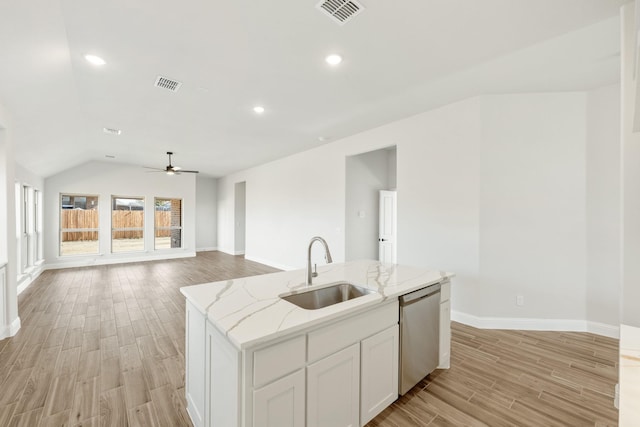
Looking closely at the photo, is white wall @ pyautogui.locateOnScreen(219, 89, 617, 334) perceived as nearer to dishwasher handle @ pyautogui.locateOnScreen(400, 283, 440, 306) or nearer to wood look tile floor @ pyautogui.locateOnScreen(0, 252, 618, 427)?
wood look tile floor @ pyautogui.locateOnScreen(0, 252, 618, 427)

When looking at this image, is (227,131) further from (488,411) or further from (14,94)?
(488,411)

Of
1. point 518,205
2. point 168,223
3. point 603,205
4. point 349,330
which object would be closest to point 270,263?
point 168,223

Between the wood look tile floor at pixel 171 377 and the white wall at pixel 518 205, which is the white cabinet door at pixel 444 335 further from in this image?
the white wall at pixel 518 205

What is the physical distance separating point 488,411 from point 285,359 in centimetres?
169

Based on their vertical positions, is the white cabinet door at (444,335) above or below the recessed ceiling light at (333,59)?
below

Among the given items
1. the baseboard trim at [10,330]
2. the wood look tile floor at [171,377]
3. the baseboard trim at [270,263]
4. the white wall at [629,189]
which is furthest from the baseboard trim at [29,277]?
the white wall at [629,189]

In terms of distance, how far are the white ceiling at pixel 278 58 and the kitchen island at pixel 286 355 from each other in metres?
2.00

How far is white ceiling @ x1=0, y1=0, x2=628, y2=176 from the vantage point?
6.70 feet

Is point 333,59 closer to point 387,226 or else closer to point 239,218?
point 387,226

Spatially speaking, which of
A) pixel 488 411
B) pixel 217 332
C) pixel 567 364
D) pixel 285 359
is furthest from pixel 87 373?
pixel 567 364

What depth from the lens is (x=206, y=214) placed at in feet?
35.7

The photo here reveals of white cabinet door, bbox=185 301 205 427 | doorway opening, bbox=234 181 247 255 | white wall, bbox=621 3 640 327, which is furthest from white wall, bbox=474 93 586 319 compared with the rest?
doorway opening, bbox=234 181 247 255

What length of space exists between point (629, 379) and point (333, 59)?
2.80 meters

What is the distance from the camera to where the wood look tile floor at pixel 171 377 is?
2.00 m
